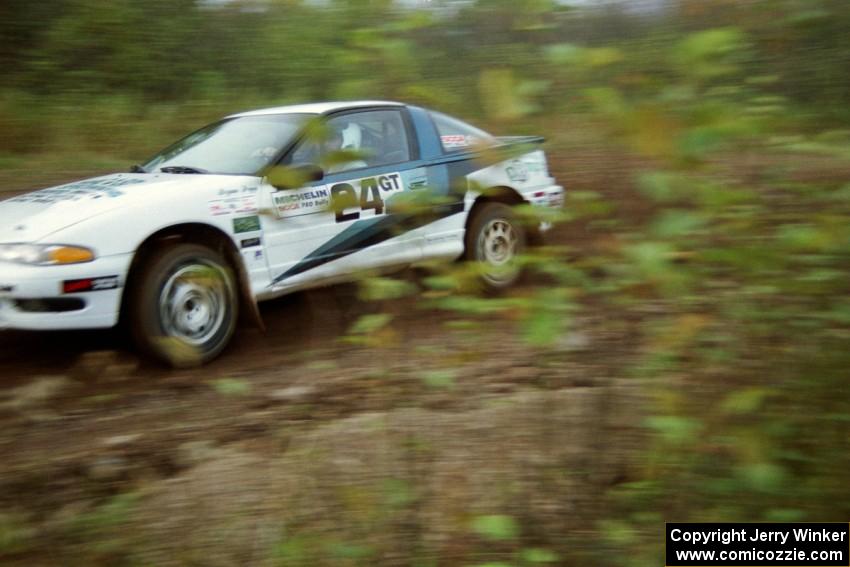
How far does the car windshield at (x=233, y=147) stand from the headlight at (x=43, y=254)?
120 cm

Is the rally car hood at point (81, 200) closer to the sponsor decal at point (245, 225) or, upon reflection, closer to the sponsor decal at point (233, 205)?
A: the sponsor decal at point (233, 205)

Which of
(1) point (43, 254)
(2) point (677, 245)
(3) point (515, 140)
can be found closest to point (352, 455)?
(3) point (515, 140)

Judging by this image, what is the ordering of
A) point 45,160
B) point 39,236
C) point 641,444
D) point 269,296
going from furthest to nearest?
point 45,160, point 269,296, point 39,236, point 641,444

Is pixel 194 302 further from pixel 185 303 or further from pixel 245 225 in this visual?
pixel 245 225

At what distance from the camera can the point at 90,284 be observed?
503cm

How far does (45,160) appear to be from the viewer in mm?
9109

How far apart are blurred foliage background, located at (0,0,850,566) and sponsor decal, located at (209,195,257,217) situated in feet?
6.27

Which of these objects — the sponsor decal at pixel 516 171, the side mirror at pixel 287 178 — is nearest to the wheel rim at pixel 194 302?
the sponsor decal at pixel 516 171

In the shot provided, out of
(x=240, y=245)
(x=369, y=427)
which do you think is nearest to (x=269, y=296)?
(x=240, y=245)

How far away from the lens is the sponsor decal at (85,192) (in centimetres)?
541

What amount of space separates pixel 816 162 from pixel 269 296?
348cm

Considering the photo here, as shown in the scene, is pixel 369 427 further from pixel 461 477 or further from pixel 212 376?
pixel 212 376

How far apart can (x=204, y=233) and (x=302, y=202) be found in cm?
212

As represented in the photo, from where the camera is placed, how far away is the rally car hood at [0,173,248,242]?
5.09 m
